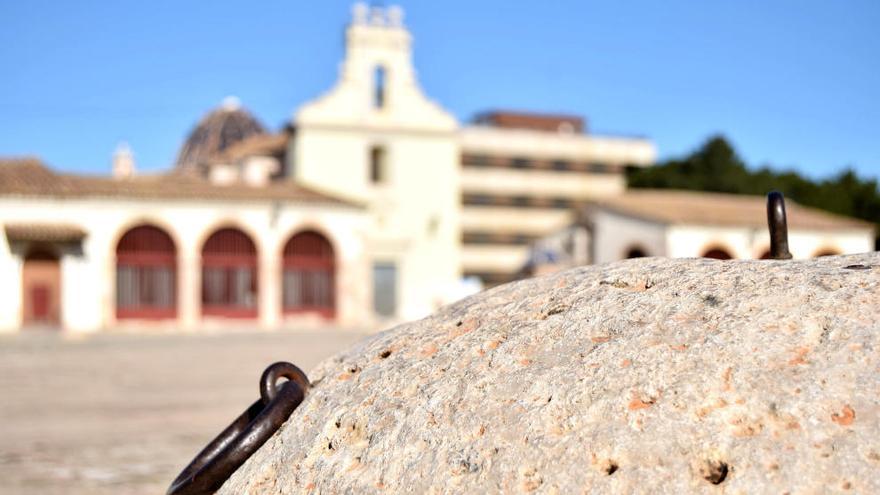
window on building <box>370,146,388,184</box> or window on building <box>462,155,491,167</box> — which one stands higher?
window on building <box>462,155,491,167</box>

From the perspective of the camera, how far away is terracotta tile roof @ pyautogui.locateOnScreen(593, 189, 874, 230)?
106 feet

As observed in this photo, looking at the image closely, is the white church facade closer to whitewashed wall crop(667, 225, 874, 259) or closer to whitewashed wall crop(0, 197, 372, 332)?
whitewashed wall crop(0, 197, 372, 332)

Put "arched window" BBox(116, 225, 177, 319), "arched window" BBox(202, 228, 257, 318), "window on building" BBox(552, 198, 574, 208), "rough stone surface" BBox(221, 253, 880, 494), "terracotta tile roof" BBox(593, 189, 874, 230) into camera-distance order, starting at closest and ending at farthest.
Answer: "rough stone surface" BBox(221, 253, 880, 494)
"arched window" BBox(116, 225, 177, 319)
"arched window" BBox(202, 228, 257, 318)
"terracotta tile roof" BBox(593, 189, 874, 230)
"window on building" BBox(552, 198, 574, 208)

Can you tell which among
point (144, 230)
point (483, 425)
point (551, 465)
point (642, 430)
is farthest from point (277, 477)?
point (144, 230)

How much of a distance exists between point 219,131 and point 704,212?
50.3m

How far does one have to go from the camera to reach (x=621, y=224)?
33031 mm

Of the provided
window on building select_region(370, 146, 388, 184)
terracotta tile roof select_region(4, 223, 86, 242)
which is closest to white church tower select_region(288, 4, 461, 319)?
window on building select_region(370, 146, 388, 184)

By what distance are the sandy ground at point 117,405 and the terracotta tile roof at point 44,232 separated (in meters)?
5.56

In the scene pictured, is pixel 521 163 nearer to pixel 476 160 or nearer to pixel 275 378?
pixel 476 160


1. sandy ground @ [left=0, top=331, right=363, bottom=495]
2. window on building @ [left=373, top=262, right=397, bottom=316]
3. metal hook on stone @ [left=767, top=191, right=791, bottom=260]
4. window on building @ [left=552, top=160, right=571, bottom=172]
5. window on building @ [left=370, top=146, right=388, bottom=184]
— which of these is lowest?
sandy ground @ [left=0, top=331, right=363, bottom=495]

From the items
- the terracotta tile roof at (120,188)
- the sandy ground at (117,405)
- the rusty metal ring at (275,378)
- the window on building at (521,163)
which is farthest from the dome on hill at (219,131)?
the rusty metal ring at (275,378)

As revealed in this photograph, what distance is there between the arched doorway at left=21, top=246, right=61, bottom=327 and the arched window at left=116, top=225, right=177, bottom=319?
1.72 m

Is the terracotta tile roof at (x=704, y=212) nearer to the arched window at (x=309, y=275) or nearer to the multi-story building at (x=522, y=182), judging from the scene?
the multi-story building at (x=522, y=182)

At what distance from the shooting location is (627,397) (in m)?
1.91
